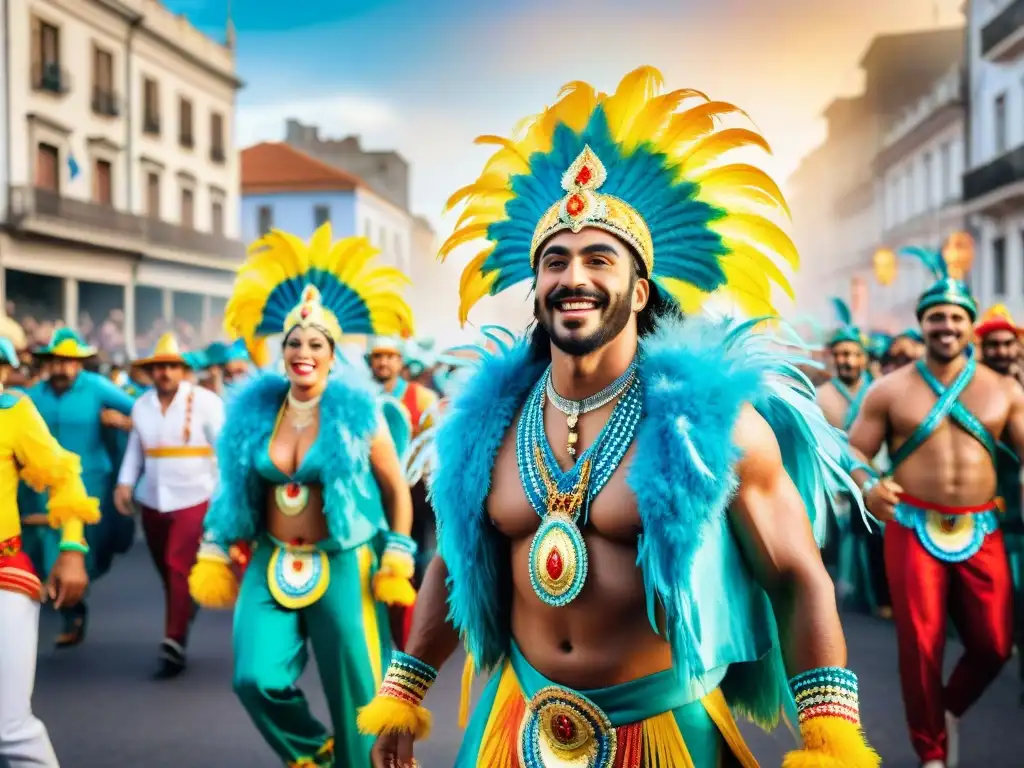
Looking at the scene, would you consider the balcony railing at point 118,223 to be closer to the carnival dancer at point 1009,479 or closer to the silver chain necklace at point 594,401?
the carnival dancer at point 1009,479

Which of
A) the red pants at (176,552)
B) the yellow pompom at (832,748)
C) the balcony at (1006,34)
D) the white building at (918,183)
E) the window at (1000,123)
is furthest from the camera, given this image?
the white building at (918,183)

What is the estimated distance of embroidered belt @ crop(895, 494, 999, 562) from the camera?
18.5 ft

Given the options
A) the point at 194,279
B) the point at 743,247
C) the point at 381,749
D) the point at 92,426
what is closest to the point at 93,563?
the point at 92,426

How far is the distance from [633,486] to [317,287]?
3593 mm

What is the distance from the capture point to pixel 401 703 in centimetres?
314

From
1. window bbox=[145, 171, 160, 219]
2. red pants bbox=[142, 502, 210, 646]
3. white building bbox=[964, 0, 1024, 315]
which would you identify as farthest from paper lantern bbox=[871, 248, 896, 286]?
window bbox=[145, 171, 160, 219]

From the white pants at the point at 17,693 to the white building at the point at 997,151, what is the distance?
2549 centimetres

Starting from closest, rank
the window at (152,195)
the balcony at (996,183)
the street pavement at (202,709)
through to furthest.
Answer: the street pavement at (202,709) < the balcony at (996,183) < the window at (152,195)

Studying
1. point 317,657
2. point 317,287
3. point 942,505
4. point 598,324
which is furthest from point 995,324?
point 598,324

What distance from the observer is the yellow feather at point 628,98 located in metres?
3.17

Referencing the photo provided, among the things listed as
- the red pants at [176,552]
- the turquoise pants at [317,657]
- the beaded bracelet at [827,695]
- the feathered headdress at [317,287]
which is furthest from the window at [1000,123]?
the beaded bracelet at [827,695]

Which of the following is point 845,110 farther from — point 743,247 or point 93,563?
point 743,247

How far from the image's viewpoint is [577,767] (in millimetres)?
2867

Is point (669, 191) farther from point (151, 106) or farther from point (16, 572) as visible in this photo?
point (151, 106)
